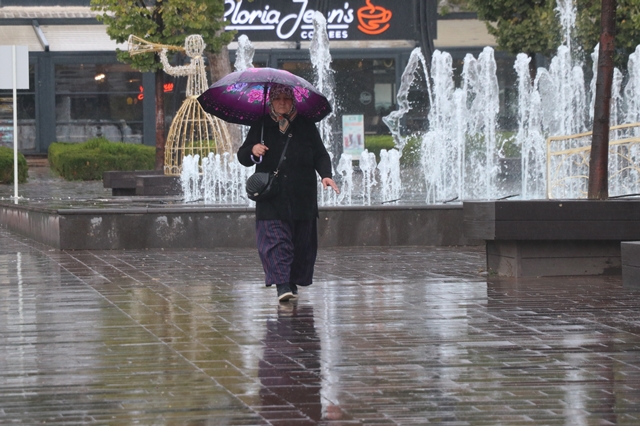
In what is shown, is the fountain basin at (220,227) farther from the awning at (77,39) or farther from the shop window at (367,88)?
the shop window at (367,88)

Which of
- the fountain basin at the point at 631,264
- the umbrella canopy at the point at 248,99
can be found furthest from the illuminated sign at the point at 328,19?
the fountain basin at the point at 631,264

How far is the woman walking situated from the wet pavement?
28cm

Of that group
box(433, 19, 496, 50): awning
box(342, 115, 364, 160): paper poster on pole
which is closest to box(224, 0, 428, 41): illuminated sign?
box(433, 19, 496, 50): awning

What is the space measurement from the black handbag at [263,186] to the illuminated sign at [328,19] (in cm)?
2790

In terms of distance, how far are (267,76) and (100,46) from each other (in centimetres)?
2850

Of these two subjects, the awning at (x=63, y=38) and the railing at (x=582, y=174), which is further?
the awning at (x=63, y=38)

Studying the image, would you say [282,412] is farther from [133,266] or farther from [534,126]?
[534,126]

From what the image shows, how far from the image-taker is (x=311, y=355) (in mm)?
6195

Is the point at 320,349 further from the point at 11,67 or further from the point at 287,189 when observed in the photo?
the point at 11,67

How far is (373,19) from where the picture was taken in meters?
37.3

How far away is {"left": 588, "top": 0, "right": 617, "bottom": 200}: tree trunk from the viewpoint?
1012 cm

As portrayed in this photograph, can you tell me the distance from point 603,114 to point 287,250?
3.39m

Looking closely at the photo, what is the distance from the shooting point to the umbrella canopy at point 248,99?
332 inches

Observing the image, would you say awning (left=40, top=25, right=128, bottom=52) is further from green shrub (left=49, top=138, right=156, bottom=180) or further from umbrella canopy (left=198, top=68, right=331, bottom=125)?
umbrella canopy (left=198, top=68, right=331, bottom=125)
